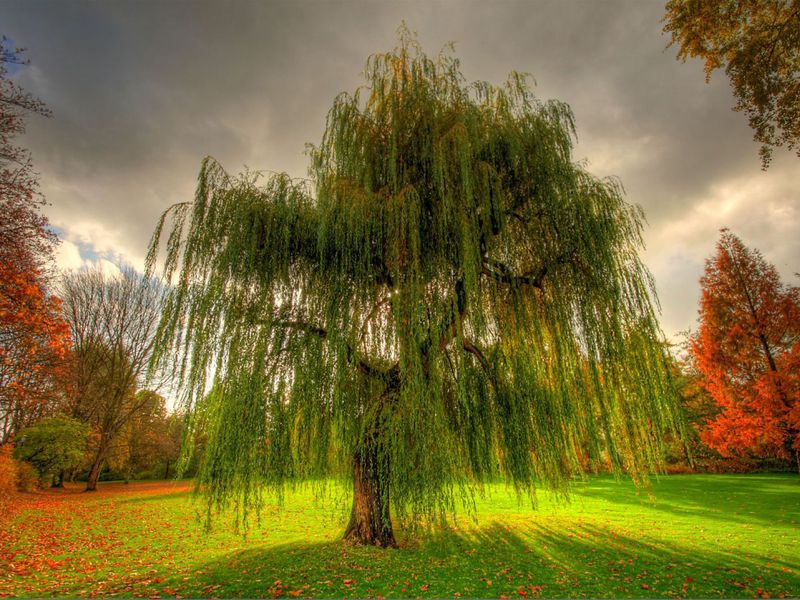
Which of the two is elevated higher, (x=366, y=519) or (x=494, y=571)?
(x=366, y=519)

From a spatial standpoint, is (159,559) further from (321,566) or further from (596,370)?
(596,370)

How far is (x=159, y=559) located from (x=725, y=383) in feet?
61.1

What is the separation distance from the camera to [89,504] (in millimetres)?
13805

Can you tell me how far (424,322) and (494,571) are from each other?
4.46 metres

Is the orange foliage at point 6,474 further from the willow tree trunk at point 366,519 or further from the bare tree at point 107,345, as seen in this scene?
the willow tree trunk at point 366,519

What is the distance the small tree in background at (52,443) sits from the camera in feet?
54.0

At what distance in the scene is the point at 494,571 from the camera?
5.90 m

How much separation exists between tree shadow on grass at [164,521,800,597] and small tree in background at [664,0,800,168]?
591cm

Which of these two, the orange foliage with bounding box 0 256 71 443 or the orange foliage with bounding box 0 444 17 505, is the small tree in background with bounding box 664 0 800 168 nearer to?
the orange foliage with bounding box 0 256 71 443

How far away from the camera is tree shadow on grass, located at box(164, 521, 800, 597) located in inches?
195

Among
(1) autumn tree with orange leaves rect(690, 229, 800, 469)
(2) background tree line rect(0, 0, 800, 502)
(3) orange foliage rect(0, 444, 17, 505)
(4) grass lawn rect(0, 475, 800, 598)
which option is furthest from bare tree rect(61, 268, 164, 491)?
Answer: (1) autumn tree with orange leaves rect(690, 229, 800, 469)

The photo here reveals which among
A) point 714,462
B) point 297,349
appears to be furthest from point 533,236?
point 714,462

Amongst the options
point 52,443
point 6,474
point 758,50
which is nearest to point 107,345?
point 52,443

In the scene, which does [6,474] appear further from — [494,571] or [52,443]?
[494,571]
